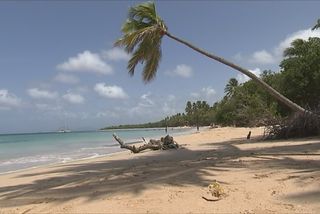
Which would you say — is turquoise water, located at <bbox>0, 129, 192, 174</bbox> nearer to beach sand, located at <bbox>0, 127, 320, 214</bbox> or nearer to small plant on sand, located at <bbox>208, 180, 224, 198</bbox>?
beach sand, located at <bbox>0, 127, 320, 214</bbox>

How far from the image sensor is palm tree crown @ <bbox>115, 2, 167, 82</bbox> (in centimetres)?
1435

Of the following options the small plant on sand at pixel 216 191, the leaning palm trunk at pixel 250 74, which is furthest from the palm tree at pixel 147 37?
the small plant on sand at pixel 216 191

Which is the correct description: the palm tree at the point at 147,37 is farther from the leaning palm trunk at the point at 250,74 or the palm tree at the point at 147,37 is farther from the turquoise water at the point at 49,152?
the turquoise water at the point at 49,152

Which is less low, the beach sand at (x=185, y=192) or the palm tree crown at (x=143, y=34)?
the palm tree crown at (x=143, y=34)

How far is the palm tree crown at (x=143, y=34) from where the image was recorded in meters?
14.4

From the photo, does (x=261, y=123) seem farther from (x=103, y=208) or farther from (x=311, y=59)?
(x=103, y=208)

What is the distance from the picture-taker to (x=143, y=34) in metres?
14.3

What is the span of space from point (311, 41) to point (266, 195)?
23.6 m

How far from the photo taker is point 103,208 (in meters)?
6.27

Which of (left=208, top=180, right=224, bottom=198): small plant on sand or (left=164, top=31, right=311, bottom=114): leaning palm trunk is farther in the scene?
(left=164, top=31, right=311, bottom=114): leaning palm trunk

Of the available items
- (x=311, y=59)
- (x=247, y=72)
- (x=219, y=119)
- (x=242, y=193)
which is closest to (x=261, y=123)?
(x=247, y=72)

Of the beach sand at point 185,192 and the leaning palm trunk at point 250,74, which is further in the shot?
the leaning palm trunk at point 250,74

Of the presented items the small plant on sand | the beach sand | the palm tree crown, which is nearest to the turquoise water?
the palm tree crown

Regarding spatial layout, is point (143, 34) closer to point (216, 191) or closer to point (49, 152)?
point (216, 191)
